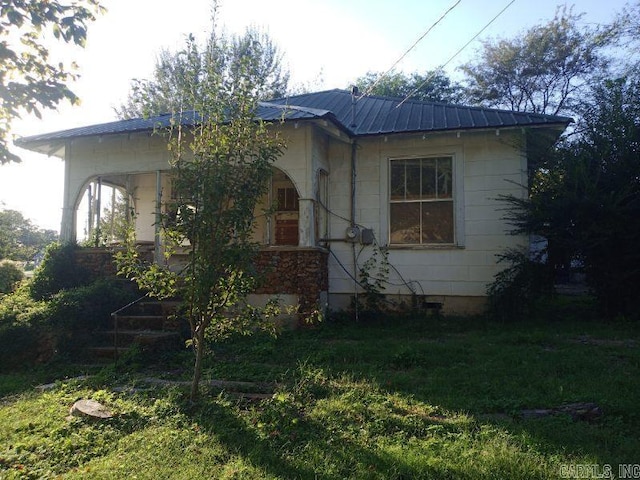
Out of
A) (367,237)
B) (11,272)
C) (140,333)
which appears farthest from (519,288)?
(11,272)

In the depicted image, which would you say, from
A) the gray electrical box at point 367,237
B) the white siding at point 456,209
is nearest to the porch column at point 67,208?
the white siding at point 456,209

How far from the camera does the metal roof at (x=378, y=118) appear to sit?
8.76 m

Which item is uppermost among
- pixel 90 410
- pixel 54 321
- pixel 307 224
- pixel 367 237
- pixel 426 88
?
pixel 426 88

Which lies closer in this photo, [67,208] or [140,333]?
[140,333]

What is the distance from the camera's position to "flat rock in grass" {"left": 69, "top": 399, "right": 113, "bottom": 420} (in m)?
4.45

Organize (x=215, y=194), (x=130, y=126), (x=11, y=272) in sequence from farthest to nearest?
(x=11, y=272) → (x=130, y=126) → (x=215, y=194)

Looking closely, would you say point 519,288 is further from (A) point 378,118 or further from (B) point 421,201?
(A) point 378,118

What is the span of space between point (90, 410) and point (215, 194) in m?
2.36

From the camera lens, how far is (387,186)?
976 centimetres

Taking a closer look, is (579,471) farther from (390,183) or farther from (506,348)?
(390,183)

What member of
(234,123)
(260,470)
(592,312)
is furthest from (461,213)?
(260,470)

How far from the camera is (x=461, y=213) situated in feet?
30.6

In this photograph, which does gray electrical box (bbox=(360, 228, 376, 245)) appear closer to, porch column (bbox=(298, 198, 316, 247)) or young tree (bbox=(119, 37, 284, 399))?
porch column (bbox=(298, 198, 316, 247))

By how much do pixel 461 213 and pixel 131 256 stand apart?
6.52m
